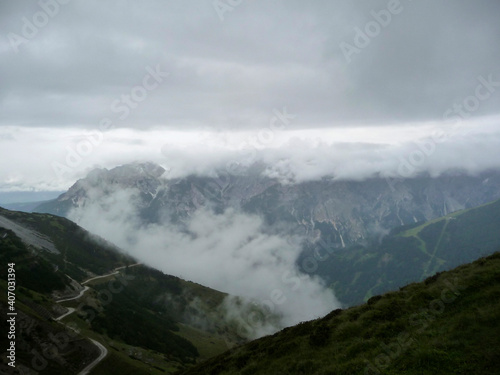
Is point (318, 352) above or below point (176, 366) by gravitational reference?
above

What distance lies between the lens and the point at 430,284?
40250mm

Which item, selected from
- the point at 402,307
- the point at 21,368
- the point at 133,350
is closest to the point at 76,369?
the point at 21,368

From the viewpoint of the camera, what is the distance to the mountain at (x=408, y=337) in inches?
998

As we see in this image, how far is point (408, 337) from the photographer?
30.1 m

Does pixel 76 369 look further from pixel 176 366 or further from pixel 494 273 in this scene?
pixel 494 273

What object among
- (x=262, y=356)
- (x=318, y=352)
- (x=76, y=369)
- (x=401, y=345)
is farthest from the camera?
(x=76, y=369)

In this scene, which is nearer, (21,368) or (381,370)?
(381,370)

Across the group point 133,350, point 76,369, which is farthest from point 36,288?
point 76,369

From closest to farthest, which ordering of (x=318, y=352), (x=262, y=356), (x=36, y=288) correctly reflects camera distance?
1. (x=318, y=352)
2. (x=262, y=356)
3. (x=36, y=288)

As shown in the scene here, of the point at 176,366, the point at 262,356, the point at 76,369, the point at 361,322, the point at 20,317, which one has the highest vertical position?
the point at 361,322

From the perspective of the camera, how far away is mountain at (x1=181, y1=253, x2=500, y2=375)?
25359mm

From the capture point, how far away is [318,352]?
111 feet

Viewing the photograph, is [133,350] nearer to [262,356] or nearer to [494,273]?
[262,356]

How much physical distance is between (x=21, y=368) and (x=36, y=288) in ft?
360
